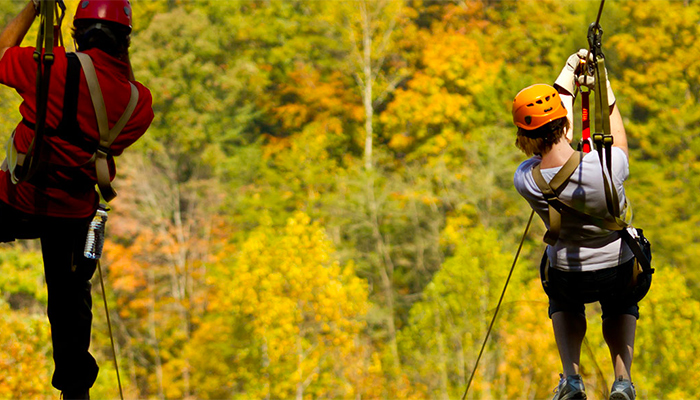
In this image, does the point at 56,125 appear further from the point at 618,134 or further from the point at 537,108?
the point at 618,134

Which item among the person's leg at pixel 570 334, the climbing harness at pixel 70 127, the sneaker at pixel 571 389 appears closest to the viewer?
the climbing harness at pixel 70 127

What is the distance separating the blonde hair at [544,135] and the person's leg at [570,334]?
645 millimetres

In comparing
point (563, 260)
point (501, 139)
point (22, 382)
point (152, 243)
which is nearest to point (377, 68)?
point (501, 139)

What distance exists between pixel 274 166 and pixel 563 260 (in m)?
30.5

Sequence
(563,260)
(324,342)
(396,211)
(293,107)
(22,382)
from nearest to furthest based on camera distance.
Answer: (563,260), (22,382), (324,342), (396,211), (293,107)

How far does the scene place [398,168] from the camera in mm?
32062

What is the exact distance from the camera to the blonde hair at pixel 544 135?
3309 millimetres

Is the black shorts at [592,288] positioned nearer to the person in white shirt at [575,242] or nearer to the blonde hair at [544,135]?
the person in white shirt at [575,242]

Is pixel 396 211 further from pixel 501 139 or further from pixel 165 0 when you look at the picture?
pixel 165 0

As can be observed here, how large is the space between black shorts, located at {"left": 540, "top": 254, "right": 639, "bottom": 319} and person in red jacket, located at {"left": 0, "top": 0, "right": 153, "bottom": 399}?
5.24 ft

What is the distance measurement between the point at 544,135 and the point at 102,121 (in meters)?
1.51

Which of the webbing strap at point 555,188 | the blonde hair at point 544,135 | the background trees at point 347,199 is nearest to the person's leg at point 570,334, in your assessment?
the webbing strap at point 555,188

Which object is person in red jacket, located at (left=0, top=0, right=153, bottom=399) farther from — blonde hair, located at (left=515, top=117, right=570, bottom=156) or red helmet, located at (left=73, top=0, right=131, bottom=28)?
blonde hair, located at (left=515, top=117, right=570, bottom=156)

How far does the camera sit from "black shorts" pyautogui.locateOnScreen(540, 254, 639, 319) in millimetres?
3365
